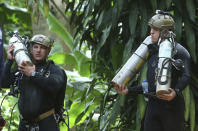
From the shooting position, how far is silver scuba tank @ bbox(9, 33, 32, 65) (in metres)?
4.67

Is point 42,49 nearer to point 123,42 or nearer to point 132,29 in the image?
point 132,29

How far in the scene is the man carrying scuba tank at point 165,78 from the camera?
13.9 ft

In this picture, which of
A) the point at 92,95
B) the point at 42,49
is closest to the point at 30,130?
the point at 42,49

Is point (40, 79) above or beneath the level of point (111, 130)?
above

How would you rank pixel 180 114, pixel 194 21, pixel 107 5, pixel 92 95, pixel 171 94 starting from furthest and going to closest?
→ pixel 92 95 < pixel 107 5 < pixel 194 21 < pixel 180 114 < pixel 171 94

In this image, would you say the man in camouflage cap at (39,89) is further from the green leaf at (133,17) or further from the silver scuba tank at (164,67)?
the green leaf at (133,17)

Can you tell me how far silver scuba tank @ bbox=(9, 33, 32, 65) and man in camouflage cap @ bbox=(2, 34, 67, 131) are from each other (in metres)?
0.05

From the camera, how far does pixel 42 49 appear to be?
5.11 metres

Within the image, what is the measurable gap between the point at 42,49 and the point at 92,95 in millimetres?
2235

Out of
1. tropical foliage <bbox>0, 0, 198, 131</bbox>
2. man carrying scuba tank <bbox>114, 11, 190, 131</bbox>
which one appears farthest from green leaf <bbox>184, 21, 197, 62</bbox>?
man carrying scuba tank <bbox>114, 11, 190, 131</bbox>

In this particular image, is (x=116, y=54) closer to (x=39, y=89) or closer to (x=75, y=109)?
(x=75, y=109)

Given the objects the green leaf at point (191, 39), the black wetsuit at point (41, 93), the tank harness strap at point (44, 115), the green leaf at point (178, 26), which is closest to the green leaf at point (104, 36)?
the green leaf at point (178, 26)

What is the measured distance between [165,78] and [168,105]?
0.39 m

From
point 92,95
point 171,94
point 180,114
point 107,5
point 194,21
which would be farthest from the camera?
point 92,95
